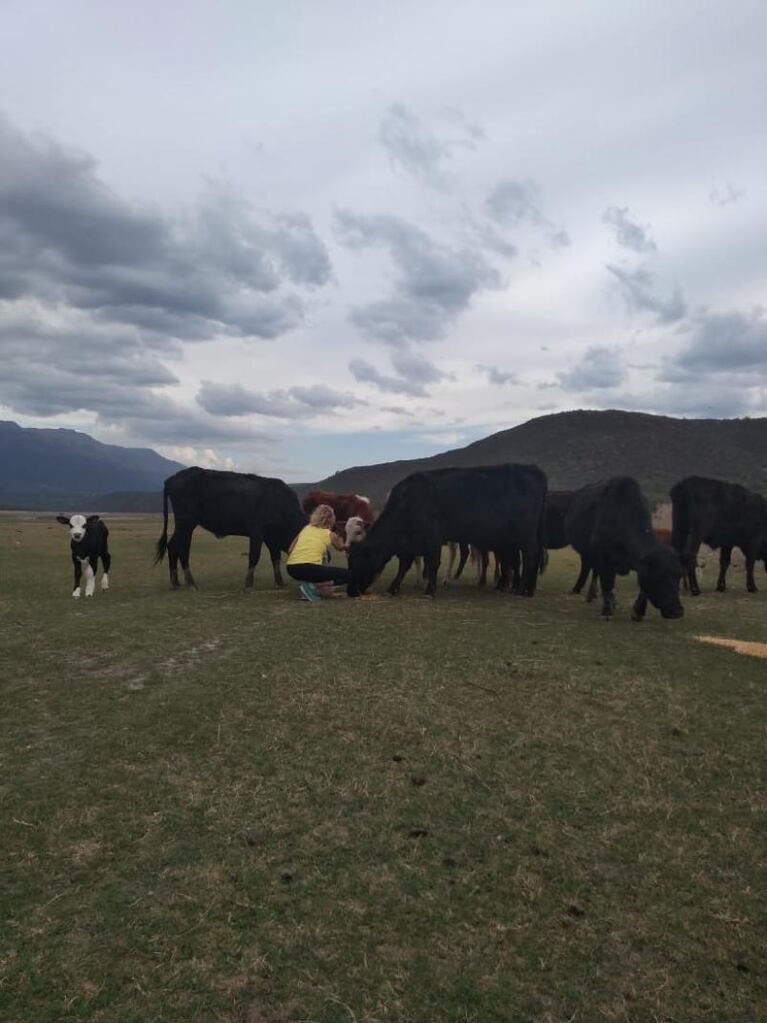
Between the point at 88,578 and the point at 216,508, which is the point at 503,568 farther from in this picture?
the point at 88,578

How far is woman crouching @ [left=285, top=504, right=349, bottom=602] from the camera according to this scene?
12.6m

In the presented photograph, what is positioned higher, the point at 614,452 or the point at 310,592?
the point at 614,452

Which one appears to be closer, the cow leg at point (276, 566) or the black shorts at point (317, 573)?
the black shorts at point (317, 573)

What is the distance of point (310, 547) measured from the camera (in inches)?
503

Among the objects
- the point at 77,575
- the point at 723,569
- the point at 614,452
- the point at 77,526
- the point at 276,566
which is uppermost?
the point at 614,452

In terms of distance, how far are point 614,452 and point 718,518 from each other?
7735cm

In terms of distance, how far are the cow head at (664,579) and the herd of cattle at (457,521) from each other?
963mm

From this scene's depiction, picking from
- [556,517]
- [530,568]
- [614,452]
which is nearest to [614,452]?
[614,452]

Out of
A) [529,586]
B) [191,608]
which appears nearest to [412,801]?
[191,608]

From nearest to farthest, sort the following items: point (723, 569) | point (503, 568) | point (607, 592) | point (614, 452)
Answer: point (607, 592) → point (503, 568) → point (723, 569) → point (614, 452)

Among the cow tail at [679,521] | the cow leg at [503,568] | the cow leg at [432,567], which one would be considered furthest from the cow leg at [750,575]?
the cow leg at [432,567]

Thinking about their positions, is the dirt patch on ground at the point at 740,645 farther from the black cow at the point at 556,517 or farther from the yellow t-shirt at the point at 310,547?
the black cow at the point at 556,517

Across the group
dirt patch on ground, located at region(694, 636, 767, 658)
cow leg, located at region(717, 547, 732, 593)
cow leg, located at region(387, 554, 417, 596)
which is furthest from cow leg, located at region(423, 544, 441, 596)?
cow leg, located at region(717, 547, 732, 593)

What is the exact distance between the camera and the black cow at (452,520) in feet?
42.1
